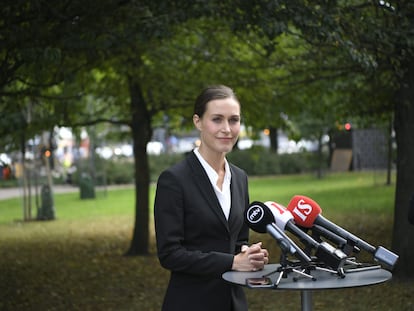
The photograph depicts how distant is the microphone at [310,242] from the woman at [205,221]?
21 cm

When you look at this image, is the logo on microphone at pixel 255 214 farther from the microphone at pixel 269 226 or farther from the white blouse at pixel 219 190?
the white blouse at pixel 219 190

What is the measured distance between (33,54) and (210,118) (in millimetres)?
5310

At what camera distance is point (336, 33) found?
344 inches

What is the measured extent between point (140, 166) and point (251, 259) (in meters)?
12.5

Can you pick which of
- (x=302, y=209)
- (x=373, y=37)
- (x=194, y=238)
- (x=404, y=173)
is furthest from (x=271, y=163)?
(x=302, y=209)

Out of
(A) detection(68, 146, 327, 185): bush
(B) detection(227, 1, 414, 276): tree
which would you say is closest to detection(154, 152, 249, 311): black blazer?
(B) detection(227, 1, 414, 276): tree

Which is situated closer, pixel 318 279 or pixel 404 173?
pixel 318 279

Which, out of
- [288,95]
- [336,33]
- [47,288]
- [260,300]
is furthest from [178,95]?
[336,33]

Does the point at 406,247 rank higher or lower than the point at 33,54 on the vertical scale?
lower

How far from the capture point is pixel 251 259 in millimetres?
3859

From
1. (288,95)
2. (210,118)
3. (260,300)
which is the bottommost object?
(260,300)

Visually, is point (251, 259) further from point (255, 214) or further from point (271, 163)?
point (271, 163)

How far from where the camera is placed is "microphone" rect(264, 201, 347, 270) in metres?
3.71

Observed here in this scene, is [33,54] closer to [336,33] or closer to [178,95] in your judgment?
[336,33]
